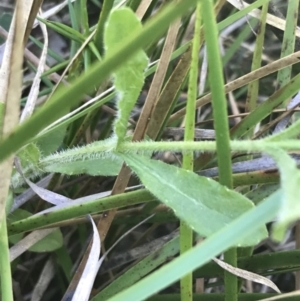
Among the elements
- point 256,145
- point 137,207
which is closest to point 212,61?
point 256,145

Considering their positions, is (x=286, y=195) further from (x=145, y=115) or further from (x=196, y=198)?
(x=145, y=115)

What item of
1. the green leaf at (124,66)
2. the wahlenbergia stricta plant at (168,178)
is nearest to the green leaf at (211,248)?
the wahlenbergia stricta plant at (168,178)

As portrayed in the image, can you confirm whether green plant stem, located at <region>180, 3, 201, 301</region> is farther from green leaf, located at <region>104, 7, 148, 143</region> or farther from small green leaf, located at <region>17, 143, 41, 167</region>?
small green leaf, located at <region>17, 143, 41, 167</region>

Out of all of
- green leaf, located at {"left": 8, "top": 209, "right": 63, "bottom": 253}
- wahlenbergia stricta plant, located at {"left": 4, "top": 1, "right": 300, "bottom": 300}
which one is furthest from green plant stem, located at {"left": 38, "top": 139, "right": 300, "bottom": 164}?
green leaf, located at {"left": 8, "top": 209, "right": 63, "bottom": 253}

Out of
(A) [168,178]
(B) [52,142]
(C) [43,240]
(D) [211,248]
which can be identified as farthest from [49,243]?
(D) [211,248]

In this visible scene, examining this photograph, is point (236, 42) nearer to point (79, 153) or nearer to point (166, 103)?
point (166, 103)

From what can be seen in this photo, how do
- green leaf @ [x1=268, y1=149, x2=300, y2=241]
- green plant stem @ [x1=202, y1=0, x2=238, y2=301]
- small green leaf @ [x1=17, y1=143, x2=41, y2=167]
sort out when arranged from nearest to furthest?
green leaf @ [x1=268, y1=149, x2=300, y2=241], green plant stem @ [x1=202, y1=0, x2=238, y2=301], small green leaf @ [x1=17, y1=143, x2=41, y2=167]
